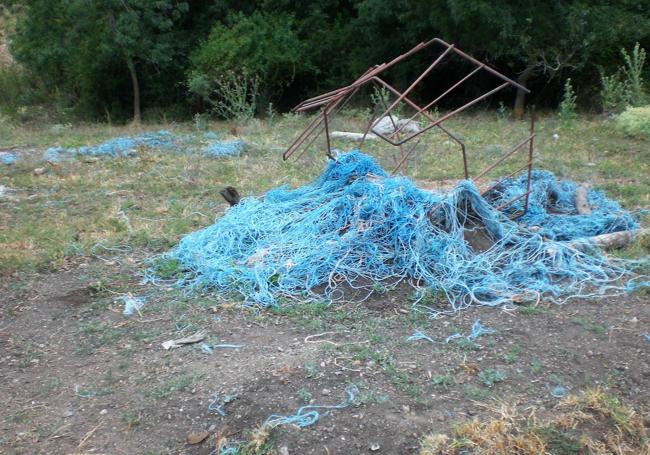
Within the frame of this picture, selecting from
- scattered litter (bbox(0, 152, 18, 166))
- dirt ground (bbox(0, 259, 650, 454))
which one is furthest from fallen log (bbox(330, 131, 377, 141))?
dirt ground (bbox(0, 259, 650, 454))

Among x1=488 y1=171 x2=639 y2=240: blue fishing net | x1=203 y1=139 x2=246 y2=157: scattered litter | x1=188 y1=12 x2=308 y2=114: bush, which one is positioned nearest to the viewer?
x1=488 y1=171 x2=639 y2=240: blue fishing net

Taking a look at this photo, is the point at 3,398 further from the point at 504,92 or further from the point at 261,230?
the point at 504,92

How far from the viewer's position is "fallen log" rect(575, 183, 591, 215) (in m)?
5.46

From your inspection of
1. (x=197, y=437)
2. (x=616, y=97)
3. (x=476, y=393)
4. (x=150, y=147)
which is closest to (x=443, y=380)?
(x=476, y=393)

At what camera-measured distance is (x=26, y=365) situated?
3.69 metres

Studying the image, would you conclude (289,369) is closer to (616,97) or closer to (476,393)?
(476,393)

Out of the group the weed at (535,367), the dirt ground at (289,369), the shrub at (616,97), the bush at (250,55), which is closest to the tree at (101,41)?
the bush at (250,55)

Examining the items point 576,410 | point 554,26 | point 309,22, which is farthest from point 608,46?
point 576,410

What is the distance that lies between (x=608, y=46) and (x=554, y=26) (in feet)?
7.26

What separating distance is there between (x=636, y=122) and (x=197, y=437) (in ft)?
25.9

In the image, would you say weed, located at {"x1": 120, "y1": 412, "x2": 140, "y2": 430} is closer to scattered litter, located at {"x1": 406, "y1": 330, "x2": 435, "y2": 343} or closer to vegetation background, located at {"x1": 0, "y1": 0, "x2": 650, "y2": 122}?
scattered litter, located at {"x1": 406, "y1": 330, "x2": 435, "y2": 343}

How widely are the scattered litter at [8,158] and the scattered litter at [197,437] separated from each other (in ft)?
22.3

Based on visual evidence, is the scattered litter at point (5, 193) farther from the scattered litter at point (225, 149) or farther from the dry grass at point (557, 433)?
the dry grass at point (557, 433)

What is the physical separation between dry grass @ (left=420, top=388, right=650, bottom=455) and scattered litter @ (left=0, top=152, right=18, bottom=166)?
24.9 ft
